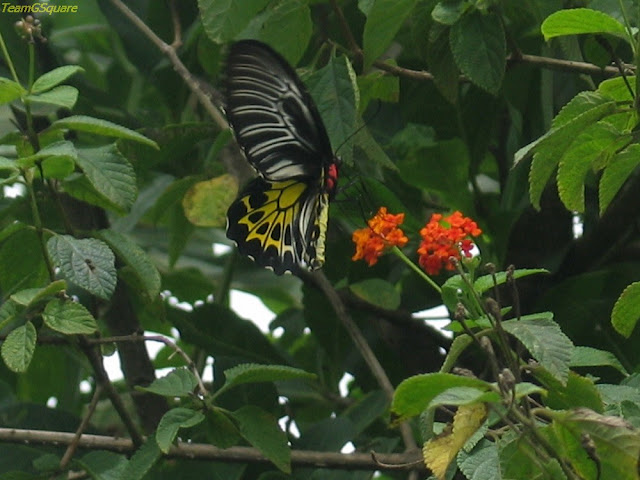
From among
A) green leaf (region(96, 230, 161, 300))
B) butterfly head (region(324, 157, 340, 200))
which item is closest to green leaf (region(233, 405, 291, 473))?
green leaf (region(96, 230, 161, 300))

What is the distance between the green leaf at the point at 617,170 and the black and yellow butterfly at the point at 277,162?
543mm

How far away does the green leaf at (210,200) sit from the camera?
2025 mm

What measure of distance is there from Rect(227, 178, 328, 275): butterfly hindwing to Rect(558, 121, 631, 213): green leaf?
594 mm

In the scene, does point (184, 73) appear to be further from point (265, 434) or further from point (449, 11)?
point (265, 434)

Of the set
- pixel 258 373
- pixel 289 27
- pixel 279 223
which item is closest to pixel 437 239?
pixel 258 373

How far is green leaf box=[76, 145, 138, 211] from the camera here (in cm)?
161

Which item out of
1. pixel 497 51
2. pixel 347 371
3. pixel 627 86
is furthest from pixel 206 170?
pixel 627 86

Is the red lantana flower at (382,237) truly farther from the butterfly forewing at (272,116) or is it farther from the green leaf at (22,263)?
the green leaf at (22,263)

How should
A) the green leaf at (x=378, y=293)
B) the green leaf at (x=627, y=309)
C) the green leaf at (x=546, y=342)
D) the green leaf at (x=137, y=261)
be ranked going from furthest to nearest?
the green leaf at (x=378, y=293)
the green leaf at (x=137, y=261)
the green leaf at (x=627, y=309)
the green leaf at (x=546, y=342)

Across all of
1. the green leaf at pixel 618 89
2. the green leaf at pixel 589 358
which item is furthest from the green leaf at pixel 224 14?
the green leaf at pixel 589 358

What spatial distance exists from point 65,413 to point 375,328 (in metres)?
0.58

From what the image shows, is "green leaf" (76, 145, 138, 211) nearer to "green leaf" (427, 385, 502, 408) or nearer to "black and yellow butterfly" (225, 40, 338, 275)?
"black and yellow butterfly" (225, 40, 338, 275)

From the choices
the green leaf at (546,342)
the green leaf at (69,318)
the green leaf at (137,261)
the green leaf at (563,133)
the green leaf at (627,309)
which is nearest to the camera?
the green leaf at (546,342)

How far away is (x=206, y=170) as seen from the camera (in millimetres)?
2107
